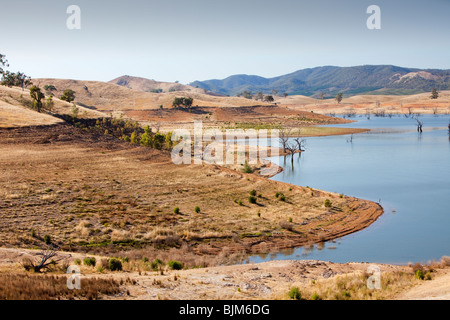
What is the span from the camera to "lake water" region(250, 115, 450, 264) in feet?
93.6

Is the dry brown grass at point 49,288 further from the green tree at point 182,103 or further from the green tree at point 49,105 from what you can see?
the green tree at point 182,103

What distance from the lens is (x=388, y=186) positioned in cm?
4862

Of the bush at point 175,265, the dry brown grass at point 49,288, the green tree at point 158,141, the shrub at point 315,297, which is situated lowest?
the bush at point 175,265

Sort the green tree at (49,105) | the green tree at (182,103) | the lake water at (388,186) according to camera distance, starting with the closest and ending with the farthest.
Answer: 1. the lake water at (388,186)
2. the green tree at (49,105)
3. the green tree at (182,103)

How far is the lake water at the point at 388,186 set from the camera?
28.5 meters

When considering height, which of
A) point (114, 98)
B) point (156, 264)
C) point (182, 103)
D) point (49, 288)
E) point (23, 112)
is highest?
point (114, 98)

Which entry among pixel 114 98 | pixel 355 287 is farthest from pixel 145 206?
pixel 114 98

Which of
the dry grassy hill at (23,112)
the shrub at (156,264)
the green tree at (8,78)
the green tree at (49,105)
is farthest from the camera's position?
the green tree at (8,78)

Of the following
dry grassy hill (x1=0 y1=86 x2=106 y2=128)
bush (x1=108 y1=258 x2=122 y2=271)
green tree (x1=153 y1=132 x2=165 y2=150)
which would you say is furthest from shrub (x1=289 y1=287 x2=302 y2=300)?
dry grassy hill (x1=0 y1=86 x2=106 y2=128)

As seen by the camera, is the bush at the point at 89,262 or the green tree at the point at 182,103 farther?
the green tree at the point at 182,103

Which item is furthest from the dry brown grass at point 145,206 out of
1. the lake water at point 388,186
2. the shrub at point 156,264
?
the shrub at point 156,264

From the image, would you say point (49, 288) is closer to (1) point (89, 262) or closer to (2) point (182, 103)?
(1) point (89, 262)

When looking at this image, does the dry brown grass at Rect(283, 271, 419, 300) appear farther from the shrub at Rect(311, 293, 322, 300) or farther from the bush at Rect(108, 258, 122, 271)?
the bush at Rect(108, 258, 122, 271)

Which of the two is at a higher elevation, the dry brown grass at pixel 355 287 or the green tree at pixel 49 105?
the green tree at pixel 49 105
